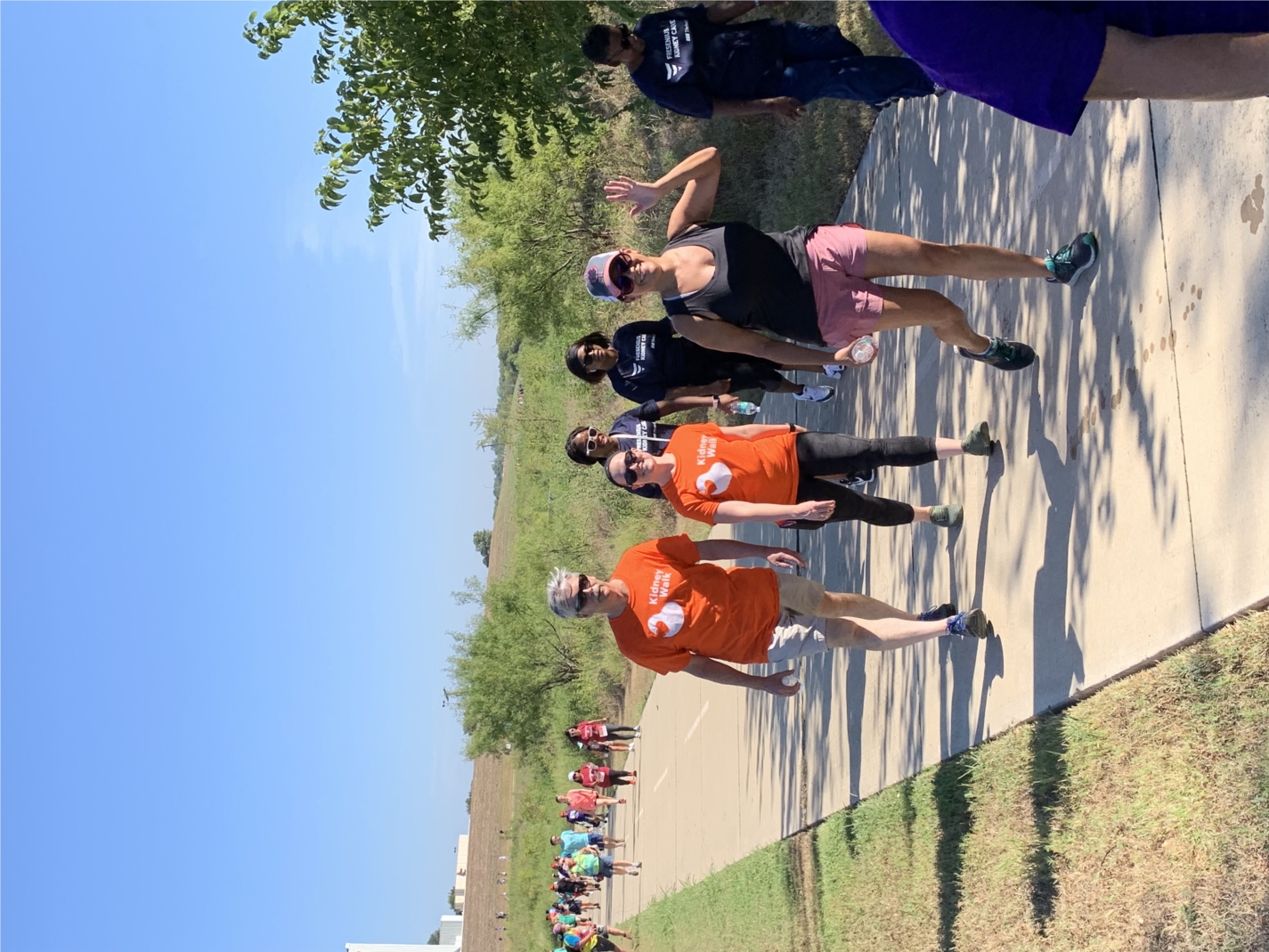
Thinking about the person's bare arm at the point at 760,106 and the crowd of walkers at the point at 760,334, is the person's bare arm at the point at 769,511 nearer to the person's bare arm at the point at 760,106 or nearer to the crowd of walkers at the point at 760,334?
the crowd of walkers at the point at 760,334

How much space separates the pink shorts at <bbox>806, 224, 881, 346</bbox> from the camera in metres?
5.33

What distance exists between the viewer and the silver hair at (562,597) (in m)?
5.75

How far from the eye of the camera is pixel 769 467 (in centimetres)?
627

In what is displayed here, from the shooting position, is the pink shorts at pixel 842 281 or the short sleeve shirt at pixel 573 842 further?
the short sleeve shirt at pixel 573 842

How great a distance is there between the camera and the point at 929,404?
731 centimetres

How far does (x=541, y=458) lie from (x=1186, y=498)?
22367 mm

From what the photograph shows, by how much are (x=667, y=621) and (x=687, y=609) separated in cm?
14

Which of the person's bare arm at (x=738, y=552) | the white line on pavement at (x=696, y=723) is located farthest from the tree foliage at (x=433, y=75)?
the white line on pavement at (x=696, y=723)

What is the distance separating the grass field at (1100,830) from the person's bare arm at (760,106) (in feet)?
12.5

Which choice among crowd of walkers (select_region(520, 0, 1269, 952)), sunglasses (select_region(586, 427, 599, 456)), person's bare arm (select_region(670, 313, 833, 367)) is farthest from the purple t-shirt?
sunglasses (select_region(586, 427, 599, 456))

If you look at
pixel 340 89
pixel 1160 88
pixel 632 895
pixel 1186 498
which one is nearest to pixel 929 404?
pixel 1186 498

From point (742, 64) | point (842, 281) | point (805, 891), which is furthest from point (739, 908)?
point (742, 64)

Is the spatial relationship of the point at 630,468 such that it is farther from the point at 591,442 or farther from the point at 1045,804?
the point at 1045,804

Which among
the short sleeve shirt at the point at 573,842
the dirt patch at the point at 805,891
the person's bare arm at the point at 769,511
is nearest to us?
the person's bare arm at the point at 769,511
